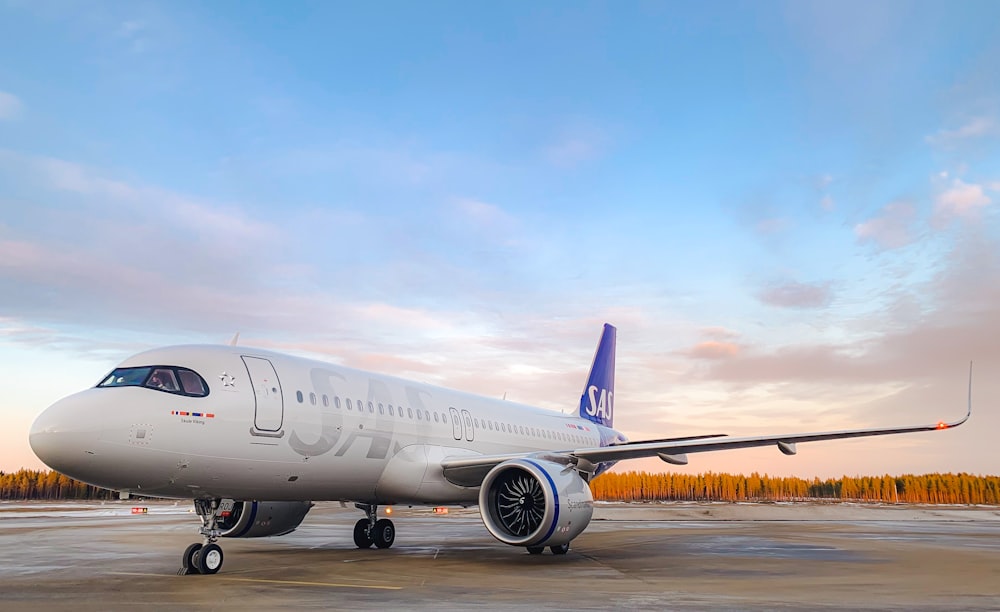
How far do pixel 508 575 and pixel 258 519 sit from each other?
603cm

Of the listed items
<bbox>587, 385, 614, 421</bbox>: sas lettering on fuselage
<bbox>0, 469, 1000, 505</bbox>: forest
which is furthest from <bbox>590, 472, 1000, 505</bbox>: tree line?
<bbox>587, 385, 614, 421</bbox>: sas lettering on fuselage

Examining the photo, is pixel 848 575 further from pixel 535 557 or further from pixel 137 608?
pixel 137 608

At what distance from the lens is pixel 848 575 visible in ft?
35.4

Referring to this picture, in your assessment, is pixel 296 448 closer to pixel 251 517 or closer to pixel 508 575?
pixel 251 517

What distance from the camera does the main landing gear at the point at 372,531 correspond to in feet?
53.0

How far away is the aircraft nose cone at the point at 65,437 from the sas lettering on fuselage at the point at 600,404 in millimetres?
18865

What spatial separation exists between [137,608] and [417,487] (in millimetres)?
7357

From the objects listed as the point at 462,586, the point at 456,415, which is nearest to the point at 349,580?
the point at 462,586

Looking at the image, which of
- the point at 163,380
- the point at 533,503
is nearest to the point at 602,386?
the point at 533,503

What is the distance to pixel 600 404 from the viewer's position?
2708cm

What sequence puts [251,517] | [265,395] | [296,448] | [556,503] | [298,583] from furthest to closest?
[251,517] < [556,503] < [296,448] < [265,395] < [298,583]

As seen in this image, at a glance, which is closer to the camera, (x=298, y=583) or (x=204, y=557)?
(x=298, y=583)

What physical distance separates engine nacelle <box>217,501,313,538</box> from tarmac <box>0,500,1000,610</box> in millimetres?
518

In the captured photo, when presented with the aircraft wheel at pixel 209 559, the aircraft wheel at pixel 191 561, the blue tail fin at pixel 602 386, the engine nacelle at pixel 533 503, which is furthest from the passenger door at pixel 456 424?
the blue tail fin at pixel 602 386
